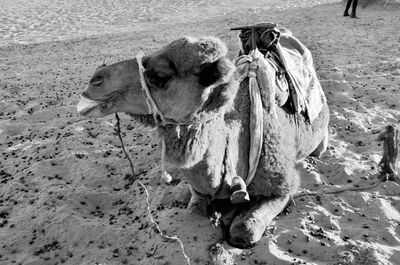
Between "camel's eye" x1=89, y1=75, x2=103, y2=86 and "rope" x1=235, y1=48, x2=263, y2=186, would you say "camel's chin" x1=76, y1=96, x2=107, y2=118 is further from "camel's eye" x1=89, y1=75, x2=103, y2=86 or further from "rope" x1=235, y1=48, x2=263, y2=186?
"rope" x1=235, y1=48, x2=263, y2=186

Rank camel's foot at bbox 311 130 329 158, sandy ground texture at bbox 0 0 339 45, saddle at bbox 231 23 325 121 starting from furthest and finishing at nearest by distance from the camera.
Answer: sandy ground texture at bbox 0 0 339 45, camel's foot at bbox 311 130 329 158, saddle at bbox 231 23 325 121

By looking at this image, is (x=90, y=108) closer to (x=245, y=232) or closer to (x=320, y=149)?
(x=245, y=232)

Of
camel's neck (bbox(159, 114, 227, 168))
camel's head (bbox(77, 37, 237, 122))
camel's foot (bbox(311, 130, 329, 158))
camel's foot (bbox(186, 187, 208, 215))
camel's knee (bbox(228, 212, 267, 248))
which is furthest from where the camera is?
camel's foot (bbox(311, 130, 329, 158))

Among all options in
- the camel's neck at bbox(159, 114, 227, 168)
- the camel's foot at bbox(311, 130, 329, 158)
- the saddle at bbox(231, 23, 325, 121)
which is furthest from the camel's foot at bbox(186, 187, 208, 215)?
the camel's foot at bbox(311, 130, 329, 158)

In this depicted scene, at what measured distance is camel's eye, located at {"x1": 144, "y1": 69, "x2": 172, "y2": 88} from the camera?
2.16 meters

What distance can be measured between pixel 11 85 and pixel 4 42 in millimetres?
6276

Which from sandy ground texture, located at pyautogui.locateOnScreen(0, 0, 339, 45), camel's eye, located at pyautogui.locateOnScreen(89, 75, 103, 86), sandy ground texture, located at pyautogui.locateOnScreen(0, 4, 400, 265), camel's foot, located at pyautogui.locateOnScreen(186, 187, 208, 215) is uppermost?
camel's eye, located at pyautogui.locateOnScreen(89, 75, 103, 86)

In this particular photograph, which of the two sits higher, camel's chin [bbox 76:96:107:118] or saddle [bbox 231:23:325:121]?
camel's chin [bbox 76:96:107:118]

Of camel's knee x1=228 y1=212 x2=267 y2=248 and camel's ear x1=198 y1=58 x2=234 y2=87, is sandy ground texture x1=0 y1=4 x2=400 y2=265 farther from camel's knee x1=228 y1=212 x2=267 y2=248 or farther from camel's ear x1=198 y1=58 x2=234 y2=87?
camel's ear x1=198 y1=58 x2=234 y2=87

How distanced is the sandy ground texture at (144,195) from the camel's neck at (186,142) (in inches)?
15.9

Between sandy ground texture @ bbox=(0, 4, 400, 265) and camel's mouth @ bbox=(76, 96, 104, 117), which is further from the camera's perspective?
sandy ground texture @ bbox=(0, 4, 400, 265)

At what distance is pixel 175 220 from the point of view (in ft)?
10.7

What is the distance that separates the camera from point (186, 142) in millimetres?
2383

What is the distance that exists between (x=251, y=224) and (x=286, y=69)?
58.1 inches
